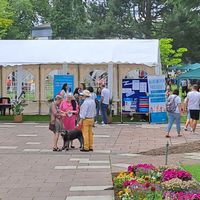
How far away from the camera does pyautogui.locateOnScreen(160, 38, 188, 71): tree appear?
202 ft

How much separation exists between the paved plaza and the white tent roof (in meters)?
4.37

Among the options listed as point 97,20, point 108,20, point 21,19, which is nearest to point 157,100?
point 108,20

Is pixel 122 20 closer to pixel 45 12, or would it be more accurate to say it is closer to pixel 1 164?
pixel 45 12

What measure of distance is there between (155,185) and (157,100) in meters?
15.8

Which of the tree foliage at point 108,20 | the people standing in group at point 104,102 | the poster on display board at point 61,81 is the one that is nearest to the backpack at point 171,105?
the people standing in group at point 104,102

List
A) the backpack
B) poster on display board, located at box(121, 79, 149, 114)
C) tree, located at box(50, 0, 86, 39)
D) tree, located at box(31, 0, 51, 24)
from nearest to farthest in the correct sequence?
the backpack → poster on display board, located at box(121, 79, 149, 114) → tree, located at box(50, 0, 86, 39) → tree, located at box(31, 0, 51, 24)

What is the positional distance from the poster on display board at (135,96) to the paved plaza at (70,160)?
8.07ft

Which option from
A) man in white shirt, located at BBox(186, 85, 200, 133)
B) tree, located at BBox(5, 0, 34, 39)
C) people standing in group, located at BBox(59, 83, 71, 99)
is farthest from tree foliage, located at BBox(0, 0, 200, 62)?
man in white shirt, located at BBox(186, 85, 200, 133)

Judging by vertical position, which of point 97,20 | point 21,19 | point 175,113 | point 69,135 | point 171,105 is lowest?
point 69,135

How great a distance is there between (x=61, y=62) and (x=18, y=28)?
50471 mm

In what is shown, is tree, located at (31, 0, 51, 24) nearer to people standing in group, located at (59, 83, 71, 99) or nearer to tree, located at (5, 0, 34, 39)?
tree, located at (5, 0, 34, 39)

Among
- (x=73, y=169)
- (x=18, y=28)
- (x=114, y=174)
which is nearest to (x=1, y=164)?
(x=73, y=169)

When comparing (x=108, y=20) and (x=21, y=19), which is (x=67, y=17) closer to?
(x=21, y=19)

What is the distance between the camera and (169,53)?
64.8 m
